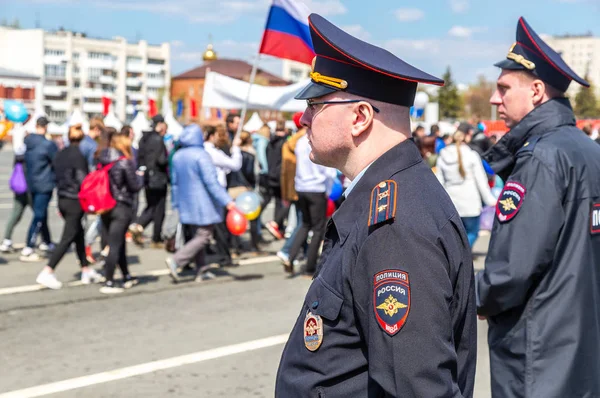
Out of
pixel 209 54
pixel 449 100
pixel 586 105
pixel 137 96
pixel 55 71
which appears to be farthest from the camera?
pixel 137 96

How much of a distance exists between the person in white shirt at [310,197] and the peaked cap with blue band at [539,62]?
588 centimetres

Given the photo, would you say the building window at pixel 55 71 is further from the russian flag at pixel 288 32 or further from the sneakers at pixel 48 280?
the sneakers at pixel 48 280

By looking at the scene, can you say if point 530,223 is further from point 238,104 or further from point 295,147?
point 238,104

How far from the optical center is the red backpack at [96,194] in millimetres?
8500

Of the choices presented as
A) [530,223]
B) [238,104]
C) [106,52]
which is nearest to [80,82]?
[106,52]

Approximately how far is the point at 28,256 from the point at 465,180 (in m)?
5.77

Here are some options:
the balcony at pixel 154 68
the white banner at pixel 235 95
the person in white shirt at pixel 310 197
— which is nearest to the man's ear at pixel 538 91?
the person in white shirt at pixel 310 197

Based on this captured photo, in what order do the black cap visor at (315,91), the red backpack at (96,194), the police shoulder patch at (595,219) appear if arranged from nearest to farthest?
the black cap visor at (315,91) < the police shoulder patch at (595,219) < the red backpack at (96,194)

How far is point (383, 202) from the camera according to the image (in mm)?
1932

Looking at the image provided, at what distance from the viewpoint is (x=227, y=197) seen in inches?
354

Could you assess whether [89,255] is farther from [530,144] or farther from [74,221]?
[530,144]

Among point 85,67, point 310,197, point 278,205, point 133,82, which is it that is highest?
point 85,67

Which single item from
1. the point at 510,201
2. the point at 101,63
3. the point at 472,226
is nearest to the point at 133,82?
the point at 101,63

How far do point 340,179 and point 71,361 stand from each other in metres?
5.01
